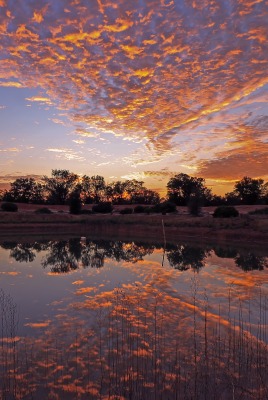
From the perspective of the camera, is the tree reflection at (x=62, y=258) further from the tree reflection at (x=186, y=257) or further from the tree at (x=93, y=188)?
the tree at (x=93, y=188)

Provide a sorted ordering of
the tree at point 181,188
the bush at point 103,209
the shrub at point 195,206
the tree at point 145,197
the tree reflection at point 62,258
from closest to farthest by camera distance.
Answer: the tree reflection at point 62,258
the shrub at point 195,206
the bush at point 103,209
the tree at point 181,188
the tree at point 145,197

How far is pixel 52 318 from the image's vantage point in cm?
1138

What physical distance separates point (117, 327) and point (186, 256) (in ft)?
59.9

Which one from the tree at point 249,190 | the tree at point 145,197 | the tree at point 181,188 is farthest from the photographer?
the tree at point 145,197

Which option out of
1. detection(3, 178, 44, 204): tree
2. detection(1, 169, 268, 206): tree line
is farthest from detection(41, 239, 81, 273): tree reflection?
detection(3, 178, 44, 204): tree

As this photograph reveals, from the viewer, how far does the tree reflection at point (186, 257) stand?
76.5 ft

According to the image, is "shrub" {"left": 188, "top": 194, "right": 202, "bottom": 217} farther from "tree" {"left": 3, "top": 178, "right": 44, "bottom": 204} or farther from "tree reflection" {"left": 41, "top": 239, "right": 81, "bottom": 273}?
"tree" {"left": 3, "top": 178, "right": 44, "bottom": 204}

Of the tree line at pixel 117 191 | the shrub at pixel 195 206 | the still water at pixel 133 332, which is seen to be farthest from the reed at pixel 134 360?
the tree line at pixel 117 191

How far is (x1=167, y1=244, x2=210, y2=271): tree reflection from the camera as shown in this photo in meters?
23.3

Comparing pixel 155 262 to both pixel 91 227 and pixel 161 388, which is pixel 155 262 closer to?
pixel 161 388

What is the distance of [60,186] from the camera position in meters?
115

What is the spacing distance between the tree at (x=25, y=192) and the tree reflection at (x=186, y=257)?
278 ft

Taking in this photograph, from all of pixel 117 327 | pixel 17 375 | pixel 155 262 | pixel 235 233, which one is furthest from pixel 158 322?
pixel 235 233

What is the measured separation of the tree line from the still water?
7773 cm
